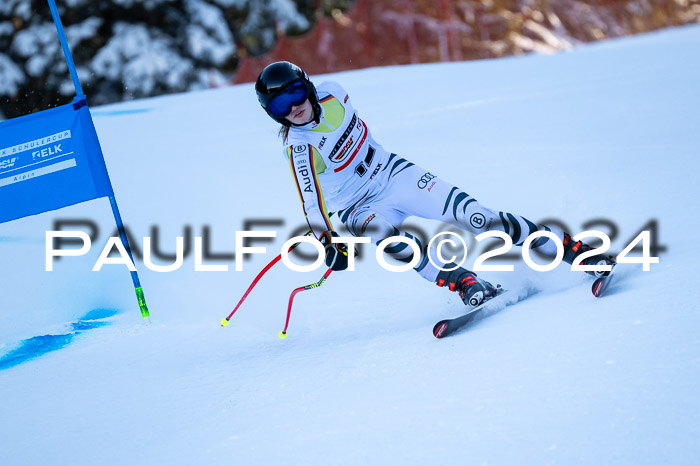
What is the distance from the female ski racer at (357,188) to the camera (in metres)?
3.16

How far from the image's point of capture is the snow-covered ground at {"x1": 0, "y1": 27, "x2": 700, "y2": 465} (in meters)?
1.99

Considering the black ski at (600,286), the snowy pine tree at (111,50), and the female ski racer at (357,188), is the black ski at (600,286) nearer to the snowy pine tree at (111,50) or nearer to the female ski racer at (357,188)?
the female ski racer at (357,188)

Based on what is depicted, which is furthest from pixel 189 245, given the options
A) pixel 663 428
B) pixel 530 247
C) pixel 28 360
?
pixel 663 428

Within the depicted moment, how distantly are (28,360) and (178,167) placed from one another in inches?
128

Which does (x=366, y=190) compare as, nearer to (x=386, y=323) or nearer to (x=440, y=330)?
(x=386, y=323)

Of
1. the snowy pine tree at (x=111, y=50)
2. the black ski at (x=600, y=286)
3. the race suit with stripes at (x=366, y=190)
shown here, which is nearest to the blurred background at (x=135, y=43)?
the snowy pine tree at (x=111, y=50)

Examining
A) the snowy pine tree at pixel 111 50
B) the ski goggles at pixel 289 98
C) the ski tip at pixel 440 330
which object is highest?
the snowy pine tree at pixel 111 50

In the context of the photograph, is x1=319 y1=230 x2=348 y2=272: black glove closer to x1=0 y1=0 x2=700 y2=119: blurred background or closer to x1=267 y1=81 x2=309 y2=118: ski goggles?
x1=267 y1=81 x2=309 y2=118: ski goggles

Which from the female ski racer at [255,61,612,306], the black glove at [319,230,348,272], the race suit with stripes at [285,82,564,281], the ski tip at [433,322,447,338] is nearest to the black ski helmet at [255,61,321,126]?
the female ski racer at [255,61,612,306]

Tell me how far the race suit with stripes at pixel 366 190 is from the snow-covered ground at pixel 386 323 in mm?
400

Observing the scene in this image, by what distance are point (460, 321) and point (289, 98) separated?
1.24 meters

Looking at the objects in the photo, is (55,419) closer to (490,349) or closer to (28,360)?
(28,360)

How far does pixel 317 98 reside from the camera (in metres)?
3.28

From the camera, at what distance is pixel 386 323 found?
141 inches
